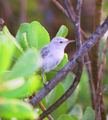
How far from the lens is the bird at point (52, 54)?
848mm

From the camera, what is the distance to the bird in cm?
85

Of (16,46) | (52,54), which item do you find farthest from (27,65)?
(52,54)

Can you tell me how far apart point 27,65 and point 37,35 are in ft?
1.46

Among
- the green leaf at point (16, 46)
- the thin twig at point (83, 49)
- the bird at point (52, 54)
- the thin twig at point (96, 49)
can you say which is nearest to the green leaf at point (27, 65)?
the thin twig at point (83, 49)

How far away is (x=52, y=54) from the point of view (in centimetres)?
98

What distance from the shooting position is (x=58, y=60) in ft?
2.82

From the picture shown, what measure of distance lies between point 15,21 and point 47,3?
0.49 meters

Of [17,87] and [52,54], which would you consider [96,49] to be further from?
[17,87]

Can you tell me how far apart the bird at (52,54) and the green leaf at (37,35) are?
A: 111 mm

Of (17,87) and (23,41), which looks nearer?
(17,87)

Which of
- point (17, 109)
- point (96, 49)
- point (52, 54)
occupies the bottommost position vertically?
point (17, 109)

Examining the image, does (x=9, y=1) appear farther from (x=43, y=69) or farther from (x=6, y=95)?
(x=6, y=95)

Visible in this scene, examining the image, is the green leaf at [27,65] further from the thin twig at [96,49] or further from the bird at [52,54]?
the thin twig at [96,49]

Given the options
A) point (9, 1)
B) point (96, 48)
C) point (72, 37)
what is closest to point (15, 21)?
point (9, 1)
